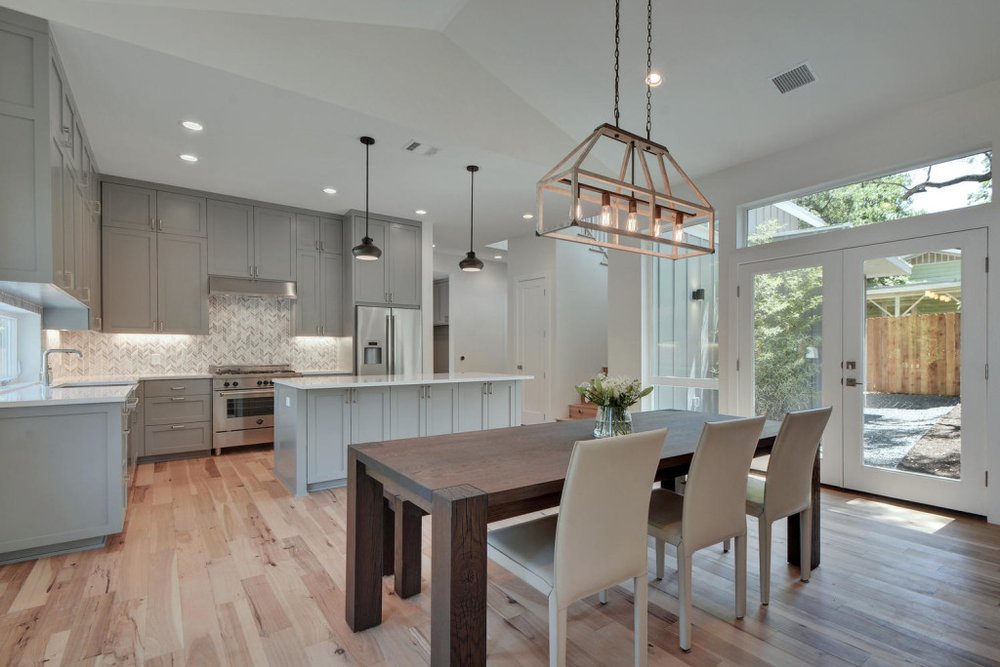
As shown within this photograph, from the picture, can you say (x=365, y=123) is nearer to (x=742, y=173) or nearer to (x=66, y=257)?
(x=66, y=257)

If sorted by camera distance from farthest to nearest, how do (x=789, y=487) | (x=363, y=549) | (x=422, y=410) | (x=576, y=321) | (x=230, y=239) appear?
(x=576, y=321) → (x=230, y=239) → (x=422, y=410) → (x=789, y=487) → (x=363, y=549)

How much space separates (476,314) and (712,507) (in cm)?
738

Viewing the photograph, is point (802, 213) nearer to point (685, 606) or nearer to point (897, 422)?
point (897, 422)

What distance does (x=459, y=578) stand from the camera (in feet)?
4.61

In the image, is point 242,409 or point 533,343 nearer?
point 242,409

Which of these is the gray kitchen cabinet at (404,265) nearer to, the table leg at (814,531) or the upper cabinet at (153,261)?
the upper cabinet at (153,261)

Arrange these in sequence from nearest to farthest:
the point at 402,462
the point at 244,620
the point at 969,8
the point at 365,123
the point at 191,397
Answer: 1. the point at 402,462
2. the point at 244,620
3. the point at 969,8
4. the point at 365,123
5. the point at 191,397

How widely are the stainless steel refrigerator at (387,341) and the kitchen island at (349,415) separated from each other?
5.51 feet

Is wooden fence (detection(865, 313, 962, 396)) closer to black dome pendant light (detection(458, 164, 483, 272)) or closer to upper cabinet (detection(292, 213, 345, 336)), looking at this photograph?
black dome pendant light (detection(458, 164, 483, 272))

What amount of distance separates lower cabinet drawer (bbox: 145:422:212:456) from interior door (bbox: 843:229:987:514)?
5756 millimetres

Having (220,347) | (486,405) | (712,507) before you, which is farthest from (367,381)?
(712,507)

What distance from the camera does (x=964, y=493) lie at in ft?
10.7

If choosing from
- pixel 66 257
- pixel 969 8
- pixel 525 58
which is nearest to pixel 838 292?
pixel 969 8

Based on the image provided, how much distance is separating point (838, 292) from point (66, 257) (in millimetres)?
5374
